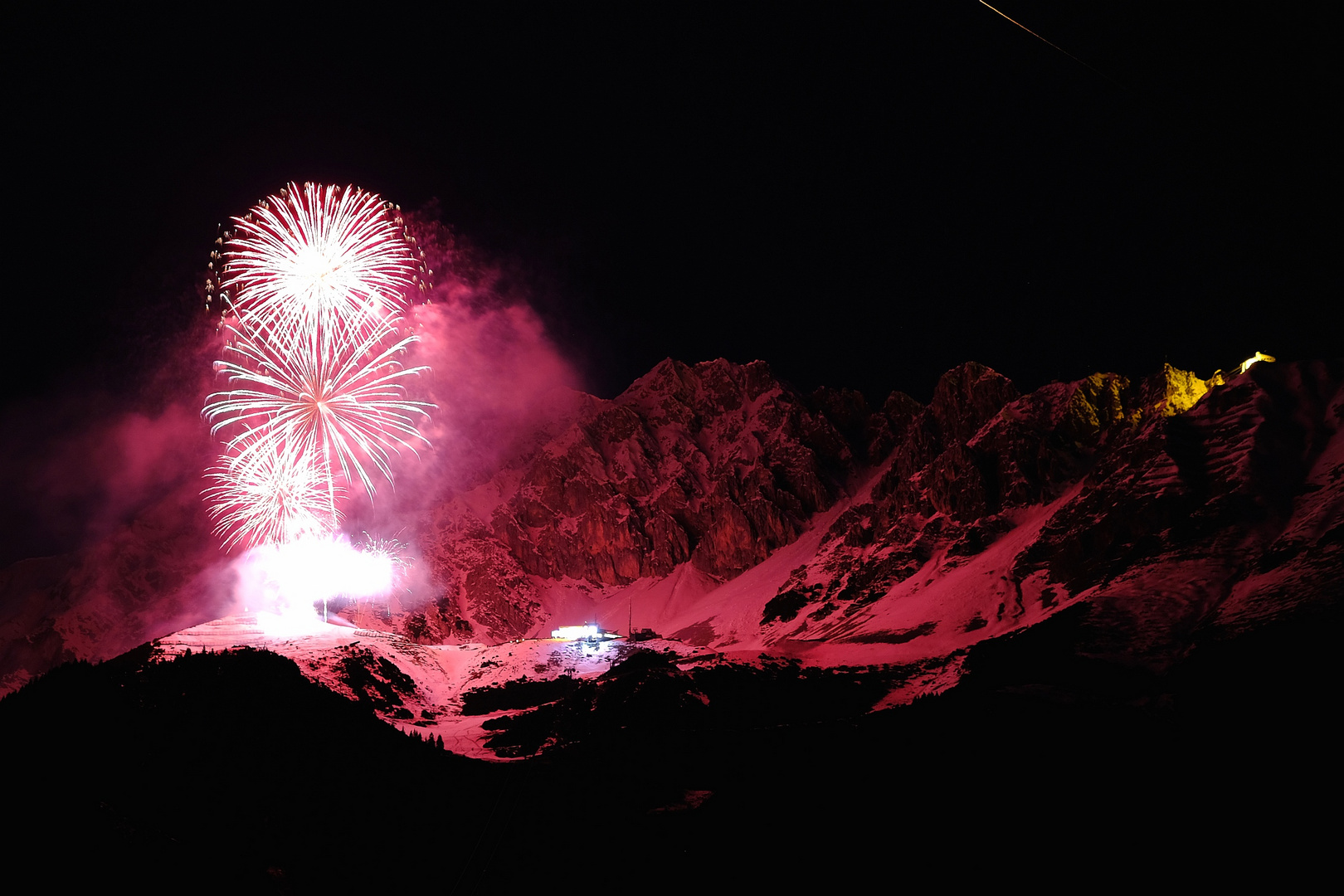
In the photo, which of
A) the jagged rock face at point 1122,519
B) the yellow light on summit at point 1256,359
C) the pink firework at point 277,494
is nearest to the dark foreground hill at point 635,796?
the pink firework at point 277,494

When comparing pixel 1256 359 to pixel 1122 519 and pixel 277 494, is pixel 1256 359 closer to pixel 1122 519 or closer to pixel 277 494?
pixel 1122 519

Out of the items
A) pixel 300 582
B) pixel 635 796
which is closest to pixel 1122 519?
pixel 635 796

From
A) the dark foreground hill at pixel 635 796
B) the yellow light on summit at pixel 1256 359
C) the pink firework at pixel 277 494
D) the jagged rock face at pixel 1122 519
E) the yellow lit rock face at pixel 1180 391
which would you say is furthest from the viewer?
the yellow lit rock face at pixel 1180 391

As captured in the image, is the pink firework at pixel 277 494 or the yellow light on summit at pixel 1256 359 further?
the yellow light on summit at pixel 1256 359

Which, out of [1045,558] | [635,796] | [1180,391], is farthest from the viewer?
[1180,391]

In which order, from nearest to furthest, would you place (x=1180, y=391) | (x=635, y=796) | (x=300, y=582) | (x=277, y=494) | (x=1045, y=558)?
1. (x=635, y=796)
2. (x=277, y=494)
3. (x=1045, y=558)
4. (x=300, y=582)
5. (x=1180, y=391)

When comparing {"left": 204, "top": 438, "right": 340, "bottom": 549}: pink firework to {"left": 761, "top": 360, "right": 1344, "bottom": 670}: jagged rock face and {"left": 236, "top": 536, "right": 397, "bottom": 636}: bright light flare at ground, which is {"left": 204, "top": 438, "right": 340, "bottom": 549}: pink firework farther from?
{"left": 761, "top": 360, "right": 1344, "bottom": 670}: jagged rock face

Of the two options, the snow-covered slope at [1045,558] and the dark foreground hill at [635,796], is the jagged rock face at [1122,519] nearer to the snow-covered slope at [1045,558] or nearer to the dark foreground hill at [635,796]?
the snow-covered slope at [1045,558]

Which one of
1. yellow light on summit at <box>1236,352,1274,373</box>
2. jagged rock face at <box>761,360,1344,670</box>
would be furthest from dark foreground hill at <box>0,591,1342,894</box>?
yellow light on summit at <box>1236,352,1274,373</box>

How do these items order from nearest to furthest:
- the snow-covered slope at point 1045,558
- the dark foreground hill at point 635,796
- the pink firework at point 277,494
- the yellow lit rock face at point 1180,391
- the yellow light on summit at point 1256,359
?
the dark foreground hill at point 635,796 < the pink firework at point 277,494 < the snow-covered slope at point 1045,558 < the yellow light on summit at point 1256,359 < the yellow lit rock face at point 1180,391

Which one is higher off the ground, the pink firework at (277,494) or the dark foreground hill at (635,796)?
the pink firework at (277,494)

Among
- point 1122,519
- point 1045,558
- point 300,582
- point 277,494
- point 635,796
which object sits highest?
point 300,582

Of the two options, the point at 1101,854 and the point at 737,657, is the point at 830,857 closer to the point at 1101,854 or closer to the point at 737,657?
the point at 1101,854

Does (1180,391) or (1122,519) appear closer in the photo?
(1122,519)
